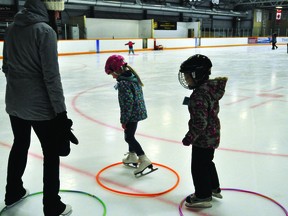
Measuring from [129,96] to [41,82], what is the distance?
36.1 inches

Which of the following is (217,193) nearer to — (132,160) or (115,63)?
(132,160)

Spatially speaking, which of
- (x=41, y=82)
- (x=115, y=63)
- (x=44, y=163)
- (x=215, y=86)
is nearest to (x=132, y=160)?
(x=115, y=63)

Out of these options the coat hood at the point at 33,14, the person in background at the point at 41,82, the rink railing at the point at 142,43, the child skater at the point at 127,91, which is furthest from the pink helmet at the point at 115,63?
the rink railing at the point at 142,43

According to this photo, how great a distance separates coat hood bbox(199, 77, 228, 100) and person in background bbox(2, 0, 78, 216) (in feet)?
2.99

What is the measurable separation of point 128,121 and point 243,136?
6.51 feet

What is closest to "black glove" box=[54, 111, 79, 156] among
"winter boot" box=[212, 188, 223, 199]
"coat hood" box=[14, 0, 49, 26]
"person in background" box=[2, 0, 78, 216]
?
"person in background" box=[2, 0, 78, 216]

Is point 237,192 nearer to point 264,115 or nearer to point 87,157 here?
point 87,157

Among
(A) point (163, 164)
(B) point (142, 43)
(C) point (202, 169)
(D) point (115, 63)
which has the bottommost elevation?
(A) point (163, 164)

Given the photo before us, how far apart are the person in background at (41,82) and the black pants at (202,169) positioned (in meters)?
0.88

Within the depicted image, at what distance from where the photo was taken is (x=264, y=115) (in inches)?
209

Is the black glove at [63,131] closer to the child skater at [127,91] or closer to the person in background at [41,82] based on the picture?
the person in background at [41,82]

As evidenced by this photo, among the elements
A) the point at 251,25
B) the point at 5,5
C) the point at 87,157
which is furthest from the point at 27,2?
the point at 251,25

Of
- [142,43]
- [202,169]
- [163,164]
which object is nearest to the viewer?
[202,169]

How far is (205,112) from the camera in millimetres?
2160
